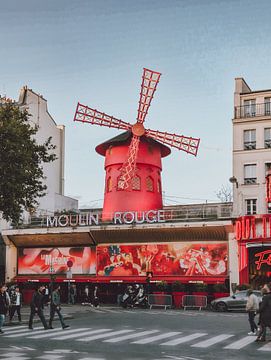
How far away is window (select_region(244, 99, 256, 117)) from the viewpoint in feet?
128

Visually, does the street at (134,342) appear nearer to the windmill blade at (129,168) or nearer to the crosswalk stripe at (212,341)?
the crosswalk stripe at (212,341)

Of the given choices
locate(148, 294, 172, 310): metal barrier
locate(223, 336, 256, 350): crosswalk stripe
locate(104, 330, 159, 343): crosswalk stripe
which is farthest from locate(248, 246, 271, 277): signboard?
locate(223, 336, 256, 350): crosswalk stripe

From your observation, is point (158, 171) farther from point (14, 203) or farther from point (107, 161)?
point (14, 203)

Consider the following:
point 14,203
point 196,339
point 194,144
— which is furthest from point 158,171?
point 196,339

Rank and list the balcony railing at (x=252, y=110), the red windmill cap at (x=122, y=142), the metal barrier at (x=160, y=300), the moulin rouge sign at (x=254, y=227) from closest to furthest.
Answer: the metal barrier at (x=160, y=300) → the moulin rouge sign at (x=254, y=227) → the balcony railing at (x=252, y=110) → the red windmill cap at (x=122, y=142)

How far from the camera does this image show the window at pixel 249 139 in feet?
126

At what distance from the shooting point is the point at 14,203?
25.1 m

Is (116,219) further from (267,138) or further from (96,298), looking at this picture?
(267,138)

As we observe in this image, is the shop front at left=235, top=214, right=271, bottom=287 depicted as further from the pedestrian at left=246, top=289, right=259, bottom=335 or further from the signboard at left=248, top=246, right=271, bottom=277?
the pedestrian at left=246, top=289, right=259, bottom=335

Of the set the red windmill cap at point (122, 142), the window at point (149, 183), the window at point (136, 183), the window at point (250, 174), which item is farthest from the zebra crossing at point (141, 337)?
the red windmill cap at point (122, 142)

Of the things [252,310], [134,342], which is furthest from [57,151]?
[134,342]

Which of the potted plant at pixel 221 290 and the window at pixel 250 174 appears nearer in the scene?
the potted plant at pixel 221 290

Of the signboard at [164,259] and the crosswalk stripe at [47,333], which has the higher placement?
the signboard at [164,259]

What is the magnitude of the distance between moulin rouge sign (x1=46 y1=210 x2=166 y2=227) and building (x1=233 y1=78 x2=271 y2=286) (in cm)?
529
